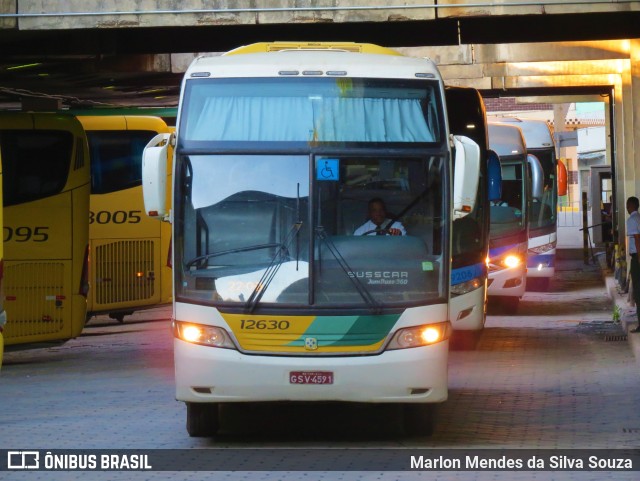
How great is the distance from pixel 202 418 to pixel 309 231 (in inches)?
70.9

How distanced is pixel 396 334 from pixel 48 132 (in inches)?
417

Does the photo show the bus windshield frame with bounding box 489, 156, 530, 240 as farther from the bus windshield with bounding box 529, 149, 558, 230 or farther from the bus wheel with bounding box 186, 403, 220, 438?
the bus wheel with bounding box 186, 403, 220, 438

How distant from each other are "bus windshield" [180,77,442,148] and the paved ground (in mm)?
2527

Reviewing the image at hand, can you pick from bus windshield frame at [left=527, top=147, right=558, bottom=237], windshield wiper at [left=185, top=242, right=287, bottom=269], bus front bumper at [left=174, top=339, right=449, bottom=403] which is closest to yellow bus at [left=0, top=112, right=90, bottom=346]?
windshield wiper at [left=185, top=242, right=287, bottom=269]

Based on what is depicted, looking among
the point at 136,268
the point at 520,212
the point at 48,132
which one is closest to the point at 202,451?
the point at 48,132

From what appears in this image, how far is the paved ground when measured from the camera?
11492 mm

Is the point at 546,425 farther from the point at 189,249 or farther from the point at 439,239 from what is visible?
the point at 189,249

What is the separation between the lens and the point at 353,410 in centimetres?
1388

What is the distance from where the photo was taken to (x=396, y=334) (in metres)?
11.2

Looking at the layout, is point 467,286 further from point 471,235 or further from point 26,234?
point 26,234

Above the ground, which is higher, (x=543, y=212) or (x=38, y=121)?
(x=38, y=121)

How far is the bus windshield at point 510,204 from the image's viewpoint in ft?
86.4

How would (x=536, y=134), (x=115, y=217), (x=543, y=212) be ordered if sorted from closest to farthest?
(x=115, y=217), (x=543, y=212), (x=536, y=134)

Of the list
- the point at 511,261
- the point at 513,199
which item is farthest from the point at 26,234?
the point at 513,199
